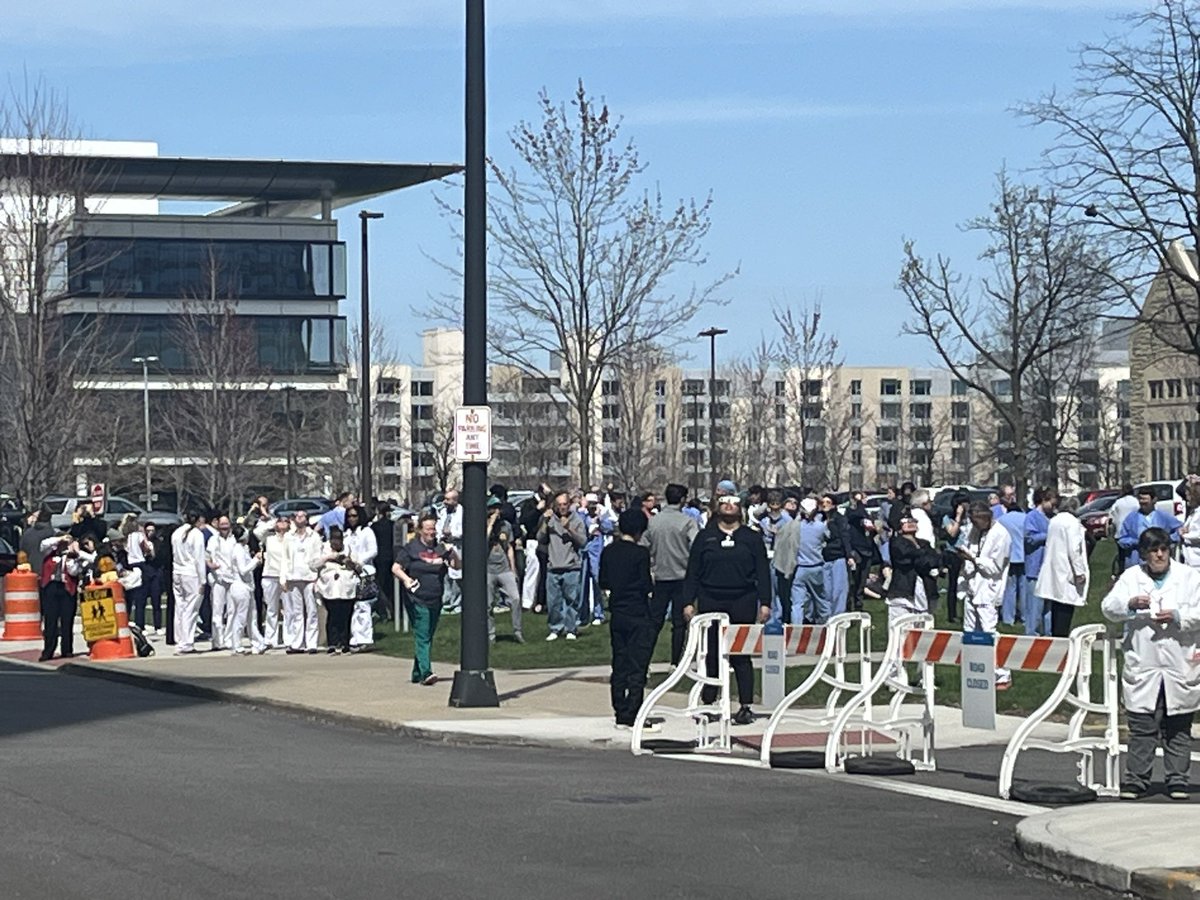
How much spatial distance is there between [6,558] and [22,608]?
11.5m

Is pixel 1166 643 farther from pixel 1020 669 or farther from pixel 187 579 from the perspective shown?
pixel 187 579

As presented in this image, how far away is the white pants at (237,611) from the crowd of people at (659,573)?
29 millimetres

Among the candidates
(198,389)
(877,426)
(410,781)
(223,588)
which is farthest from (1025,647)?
(877,426)

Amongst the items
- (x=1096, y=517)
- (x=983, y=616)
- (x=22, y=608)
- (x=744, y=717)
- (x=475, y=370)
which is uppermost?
(x=475, y=370)

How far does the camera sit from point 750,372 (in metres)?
95.7

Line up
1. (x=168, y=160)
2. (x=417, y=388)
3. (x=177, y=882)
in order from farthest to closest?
(x=417, y=388) < (x=168, y=160) < (x=177, y=882)

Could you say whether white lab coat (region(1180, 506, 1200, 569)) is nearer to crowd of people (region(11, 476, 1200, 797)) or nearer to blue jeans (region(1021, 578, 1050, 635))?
crowd of people (region(11, 476, 1200, 797))

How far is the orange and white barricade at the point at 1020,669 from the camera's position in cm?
1249

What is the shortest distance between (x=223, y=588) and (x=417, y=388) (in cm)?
12633

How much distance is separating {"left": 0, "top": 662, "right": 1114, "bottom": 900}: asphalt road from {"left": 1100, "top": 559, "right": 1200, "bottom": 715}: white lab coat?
4.78ft

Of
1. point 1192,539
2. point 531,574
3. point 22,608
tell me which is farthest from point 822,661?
point 22,608

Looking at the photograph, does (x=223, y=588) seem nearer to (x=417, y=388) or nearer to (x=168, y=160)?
(x=168, y=160)

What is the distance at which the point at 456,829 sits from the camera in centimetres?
1066

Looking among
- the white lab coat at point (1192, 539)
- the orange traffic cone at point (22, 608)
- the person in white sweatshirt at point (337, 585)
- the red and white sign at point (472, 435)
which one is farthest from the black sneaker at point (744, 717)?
the orange traffic cone at point (22, 608)
